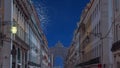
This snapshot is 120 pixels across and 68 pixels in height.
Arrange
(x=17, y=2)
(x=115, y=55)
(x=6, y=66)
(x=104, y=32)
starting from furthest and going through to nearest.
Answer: (x=17, y=2), (x=104, y=32), (x=6, y=66), (x=115, y=55)

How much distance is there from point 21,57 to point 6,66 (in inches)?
598

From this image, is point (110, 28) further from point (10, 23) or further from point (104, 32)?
point (10, 23)

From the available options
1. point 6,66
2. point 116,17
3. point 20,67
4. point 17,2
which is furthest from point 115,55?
point 20,67

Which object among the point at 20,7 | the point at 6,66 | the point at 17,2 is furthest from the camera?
the point at 20,7

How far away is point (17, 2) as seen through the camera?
161ft

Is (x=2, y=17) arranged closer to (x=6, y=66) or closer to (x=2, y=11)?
(x=2, y=11)

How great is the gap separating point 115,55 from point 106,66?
17.3ft

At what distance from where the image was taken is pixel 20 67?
179 feet

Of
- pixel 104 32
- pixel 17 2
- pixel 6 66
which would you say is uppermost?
pixel 17 2

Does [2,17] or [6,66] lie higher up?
[2,17]

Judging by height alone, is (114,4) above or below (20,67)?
above

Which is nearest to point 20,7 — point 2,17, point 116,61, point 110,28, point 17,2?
point 17,2

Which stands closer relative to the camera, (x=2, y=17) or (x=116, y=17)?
(x=116, y=17)

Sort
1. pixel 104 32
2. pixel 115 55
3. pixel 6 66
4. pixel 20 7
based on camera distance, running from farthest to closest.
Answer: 1. pixel 20 7
2. pixel 104 32
3. pixel 6 66
4. pixel 115 55
